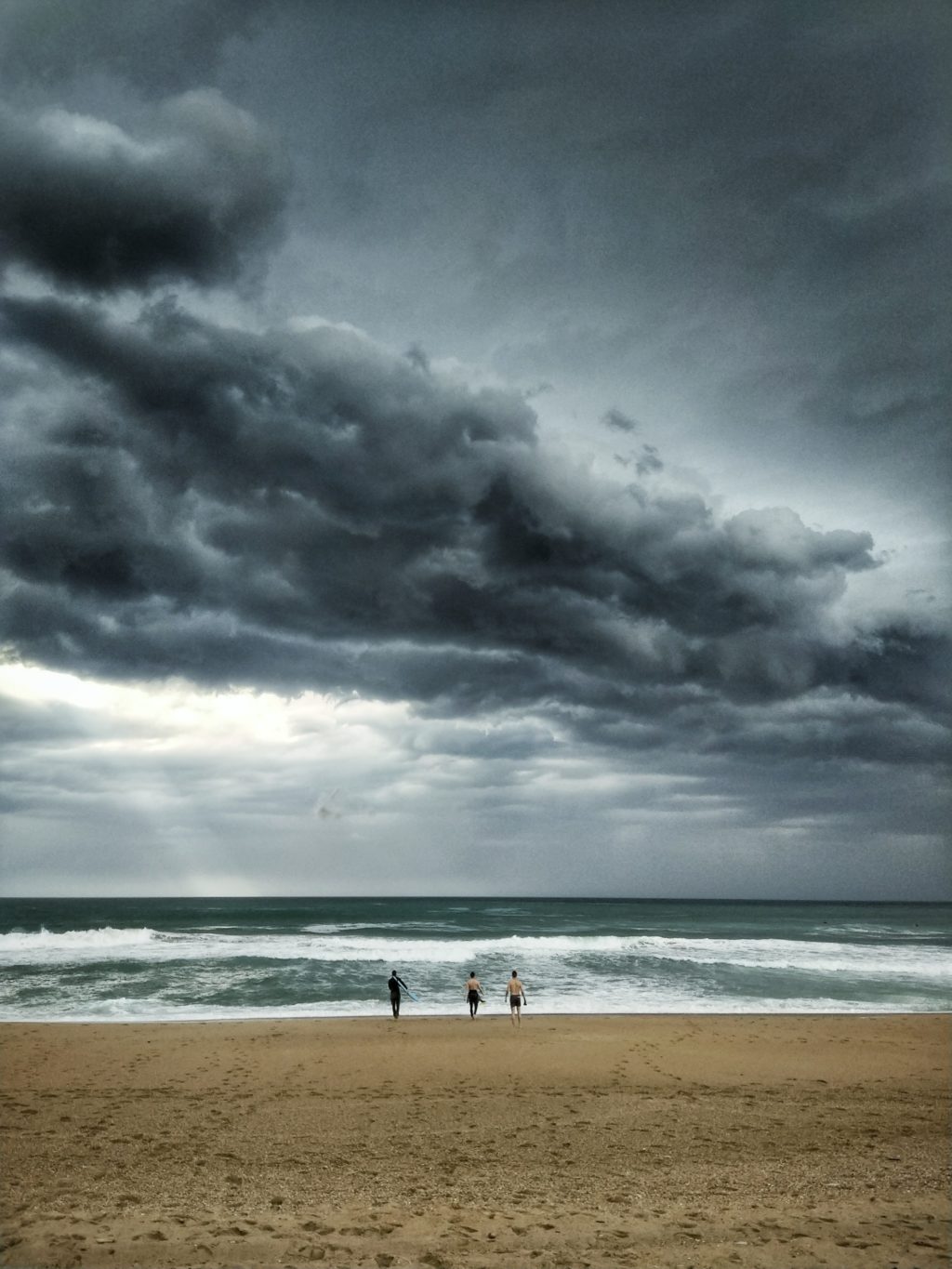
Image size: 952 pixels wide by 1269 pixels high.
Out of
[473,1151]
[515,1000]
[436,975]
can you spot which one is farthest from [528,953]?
[473,1151]

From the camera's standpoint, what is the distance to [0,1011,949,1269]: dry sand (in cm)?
802

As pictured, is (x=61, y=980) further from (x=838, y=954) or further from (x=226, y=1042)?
(x=838, y=954)

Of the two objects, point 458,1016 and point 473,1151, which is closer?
point 473,1151

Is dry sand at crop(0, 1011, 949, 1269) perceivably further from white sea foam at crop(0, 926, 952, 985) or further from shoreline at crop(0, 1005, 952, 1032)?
white sea foam at crop(0, 926, 952, 985)

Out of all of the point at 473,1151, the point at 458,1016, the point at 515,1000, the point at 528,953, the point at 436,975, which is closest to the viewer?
the point at 473,1151

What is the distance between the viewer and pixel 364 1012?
1069 inches

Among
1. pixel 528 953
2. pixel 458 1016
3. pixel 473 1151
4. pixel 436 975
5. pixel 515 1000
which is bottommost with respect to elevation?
pixel 528 953

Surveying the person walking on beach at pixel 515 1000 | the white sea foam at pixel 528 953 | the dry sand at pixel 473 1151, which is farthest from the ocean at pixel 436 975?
the dry sand at pixel 473 1151

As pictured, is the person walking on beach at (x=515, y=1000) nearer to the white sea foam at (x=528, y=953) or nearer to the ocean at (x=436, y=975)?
the ocean at (x=436, y=975)

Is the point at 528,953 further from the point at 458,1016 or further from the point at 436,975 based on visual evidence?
the point at 458,1016

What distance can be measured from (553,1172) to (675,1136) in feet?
9.64

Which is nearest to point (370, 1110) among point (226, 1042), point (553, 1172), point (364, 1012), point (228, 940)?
point (553, 1172)

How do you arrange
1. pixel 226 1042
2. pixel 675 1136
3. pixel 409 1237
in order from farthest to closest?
pixel 226 1042, pixel 675 1136, pixel 409 1237

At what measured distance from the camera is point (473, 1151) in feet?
38.0
